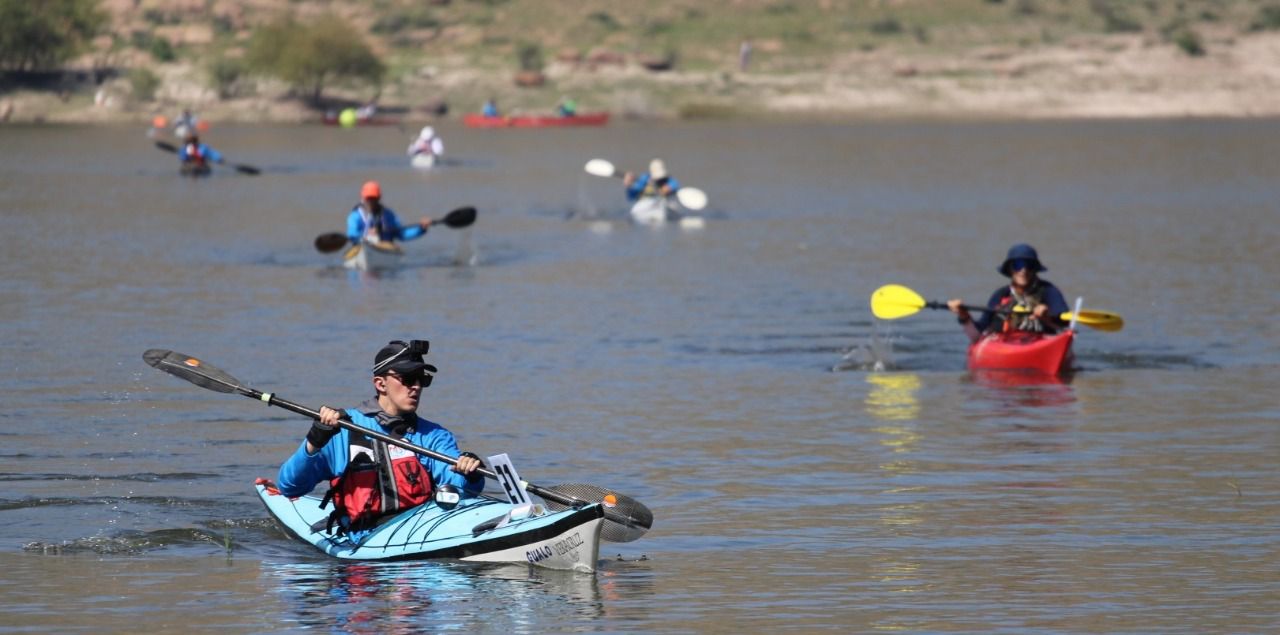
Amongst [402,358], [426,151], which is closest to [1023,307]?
[402,358]

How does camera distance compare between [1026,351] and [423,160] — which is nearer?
[1026,351]

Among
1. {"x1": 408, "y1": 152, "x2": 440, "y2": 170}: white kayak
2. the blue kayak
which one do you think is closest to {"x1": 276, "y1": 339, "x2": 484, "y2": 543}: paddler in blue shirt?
the blue kayak

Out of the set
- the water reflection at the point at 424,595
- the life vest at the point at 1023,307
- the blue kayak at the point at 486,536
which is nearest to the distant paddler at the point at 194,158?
the life vest at the point at 1023,307

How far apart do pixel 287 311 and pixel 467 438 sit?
33.5 feet

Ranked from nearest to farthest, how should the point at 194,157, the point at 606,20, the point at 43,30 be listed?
the point at 194,157, the point at 43,30, the point at 606,20

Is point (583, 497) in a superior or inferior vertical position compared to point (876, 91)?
inferior

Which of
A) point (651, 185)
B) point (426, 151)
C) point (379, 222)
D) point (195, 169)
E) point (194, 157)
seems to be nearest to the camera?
point (379, 222)

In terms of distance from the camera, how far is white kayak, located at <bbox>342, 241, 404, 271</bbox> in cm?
3281

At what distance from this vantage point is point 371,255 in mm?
32938

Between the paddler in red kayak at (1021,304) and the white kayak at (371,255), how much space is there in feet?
42.6

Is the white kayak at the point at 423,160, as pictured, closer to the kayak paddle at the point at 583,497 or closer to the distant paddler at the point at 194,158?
the distant paddler at the point at 194,158

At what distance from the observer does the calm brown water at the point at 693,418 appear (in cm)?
1258

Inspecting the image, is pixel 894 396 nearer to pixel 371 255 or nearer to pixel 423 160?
pixel 371 255

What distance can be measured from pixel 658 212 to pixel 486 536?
32.4 meters
